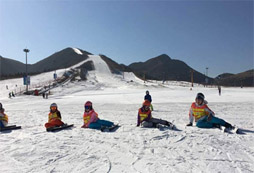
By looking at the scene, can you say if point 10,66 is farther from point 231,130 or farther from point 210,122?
point 231,130

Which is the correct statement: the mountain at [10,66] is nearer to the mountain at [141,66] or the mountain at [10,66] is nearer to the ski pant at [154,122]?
the mountain at [141,66]

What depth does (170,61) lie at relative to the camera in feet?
530

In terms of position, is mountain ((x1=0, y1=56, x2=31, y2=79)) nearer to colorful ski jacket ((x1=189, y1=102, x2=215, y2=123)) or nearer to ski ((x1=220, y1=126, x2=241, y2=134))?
colorful ski jacket ((x1=189, y1=102, x2=215, y2=123))

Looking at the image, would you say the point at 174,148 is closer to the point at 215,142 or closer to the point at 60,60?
the point at 215,142

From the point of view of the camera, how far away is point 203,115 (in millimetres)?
6945

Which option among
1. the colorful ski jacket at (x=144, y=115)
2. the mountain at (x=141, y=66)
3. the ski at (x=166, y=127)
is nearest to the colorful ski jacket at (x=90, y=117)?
the colorful ski jacket at (x=144, y=115)

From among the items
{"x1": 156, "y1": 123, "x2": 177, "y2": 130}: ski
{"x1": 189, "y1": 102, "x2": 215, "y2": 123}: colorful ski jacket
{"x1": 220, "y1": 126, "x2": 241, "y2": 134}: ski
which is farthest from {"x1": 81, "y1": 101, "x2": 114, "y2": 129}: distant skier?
{"x1": 220, "y1": 126, "x2": 241, "y2": 134}: ski

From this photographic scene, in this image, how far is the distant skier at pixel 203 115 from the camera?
670 centimetres

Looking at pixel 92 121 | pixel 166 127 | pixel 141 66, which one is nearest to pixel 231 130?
pixel 166 127

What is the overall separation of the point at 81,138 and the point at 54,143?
0.82 metres

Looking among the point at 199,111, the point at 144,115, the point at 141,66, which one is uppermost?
the point at 141,66

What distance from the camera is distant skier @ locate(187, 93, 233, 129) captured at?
6.70 meters

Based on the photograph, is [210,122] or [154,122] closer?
[210,122]

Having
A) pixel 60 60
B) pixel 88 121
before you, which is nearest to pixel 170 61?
pixel 60 60
